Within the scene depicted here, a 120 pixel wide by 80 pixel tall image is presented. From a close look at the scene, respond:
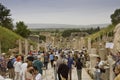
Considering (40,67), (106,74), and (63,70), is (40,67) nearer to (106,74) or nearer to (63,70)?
(63,70)

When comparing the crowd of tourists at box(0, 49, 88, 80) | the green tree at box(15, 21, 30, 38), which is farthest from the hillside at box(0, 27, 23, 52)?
the crowd of tourists at box(0, 49, 88, 80)

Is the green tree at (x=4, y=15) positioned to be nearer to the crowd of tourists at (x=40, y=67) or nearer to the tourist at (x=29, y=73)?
the crowd of tourists at (x=40, y=67)

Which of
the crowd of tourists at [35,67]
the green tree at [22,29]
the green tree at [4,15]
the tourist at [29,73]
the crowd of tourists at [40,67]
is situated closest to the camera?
the crowd of tourists at [40,67]

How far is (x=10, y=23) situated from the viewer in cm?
8394

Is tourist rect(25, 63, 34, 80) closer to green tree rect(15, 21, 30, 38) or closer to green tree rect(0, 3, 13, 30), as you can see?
green tree rect(0, 3, 13, 30)

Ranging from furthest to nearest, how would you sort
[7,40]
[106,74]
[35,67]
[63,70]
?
1. [7,40]
2. [106,74]
3. [63,70]
4. [35,67]

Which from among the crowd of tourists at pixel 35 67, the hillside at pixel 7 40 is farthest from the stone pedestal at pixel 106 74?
the hillside at pixel 7 40

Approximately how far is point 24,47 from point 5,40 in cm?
1144

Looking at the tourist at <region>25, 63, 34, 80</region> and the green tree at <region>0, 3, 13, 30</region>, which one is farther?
the green tree at <region>0, 3, 13, 30</region>

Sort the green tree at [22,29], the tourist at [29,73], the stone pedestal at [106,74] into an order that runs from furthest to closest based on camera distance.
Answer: the green tree at [22,29]
the stone pedestal at [106,74]
the tourist at [29,73]

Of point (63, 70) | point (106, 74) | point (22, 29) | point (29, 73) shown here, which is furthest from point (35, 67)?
point (22, 29)

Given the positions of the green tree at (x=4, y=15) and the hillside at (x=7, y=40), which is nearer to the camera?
the hillside at (x=7, y=40)

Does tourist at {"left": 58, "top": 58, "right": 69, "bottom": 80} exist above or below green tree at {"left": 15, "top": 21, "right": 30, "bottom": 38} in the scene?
above

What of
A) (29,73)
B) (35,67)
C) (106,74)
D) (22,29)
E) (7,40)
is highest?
(35,67)
